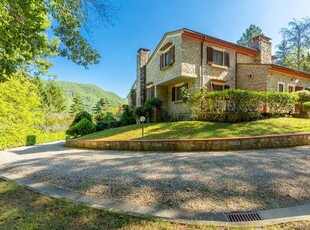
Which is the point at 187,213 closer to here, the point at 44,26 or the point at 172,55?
the point at 44,26

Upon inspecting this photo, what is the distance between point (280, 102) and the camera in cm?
1102

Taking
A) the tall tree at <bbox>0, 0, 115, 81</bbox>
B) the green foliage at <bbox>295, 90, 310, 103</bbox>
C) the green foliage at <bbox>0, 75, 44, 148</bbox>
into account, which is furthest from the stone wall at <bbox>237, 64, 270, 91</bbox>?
the green foliage at <bbox>0, 75, 44, 148</bbox>

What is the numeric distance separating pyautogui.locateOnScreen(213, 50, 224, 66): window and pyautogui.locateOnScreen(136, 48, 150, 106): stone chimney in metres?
7.81

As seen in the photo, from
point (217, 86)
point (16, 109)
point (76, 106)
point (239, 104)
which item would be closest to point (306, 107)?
point (239, 104)

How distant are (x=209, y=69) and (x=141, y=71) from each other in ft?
26.0

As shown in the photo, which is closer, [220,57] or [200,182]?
[200,182]

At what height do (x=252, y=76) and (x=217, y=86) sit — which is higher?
(x=252, y=76)

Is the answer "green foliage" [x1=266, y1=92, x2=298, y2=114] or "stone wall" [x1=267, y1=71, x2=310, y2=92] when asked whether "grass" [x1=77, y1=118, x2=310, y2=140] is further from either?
"stone wall" [x1=267, y1=71, x2=310, y2=92]

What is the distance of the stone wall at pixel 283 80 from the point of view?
1381 centimetres

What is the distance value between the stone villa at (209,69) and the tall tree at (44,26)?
786cm

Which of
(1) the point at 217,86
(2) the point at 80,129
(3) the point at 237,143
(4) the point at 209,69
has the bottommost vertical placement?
(2) the point at 80,129

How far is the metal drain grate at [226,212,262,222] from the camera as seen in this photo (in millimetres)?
2420

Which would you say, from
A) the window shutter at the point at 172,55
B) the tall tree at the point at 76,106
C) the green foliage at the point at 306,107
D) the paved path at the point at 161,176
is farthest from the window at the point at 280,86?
the tall tree at the point at 76,106

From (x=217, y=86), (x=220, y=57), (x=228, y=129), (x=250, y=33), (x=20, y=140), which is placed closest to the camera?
(x=228, y=129)
